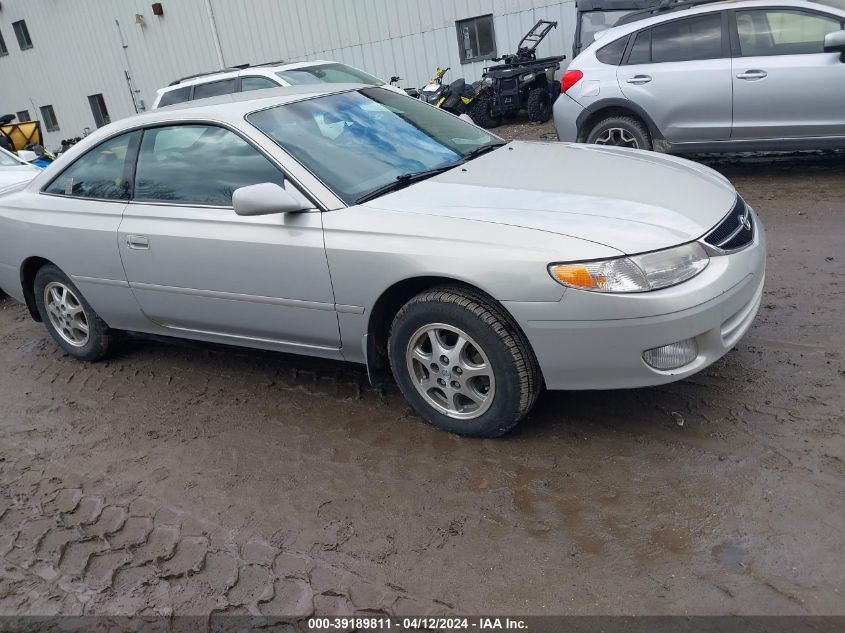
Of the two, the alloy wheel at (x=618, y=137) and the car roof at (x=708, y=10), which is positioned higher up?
the car roof at (x=708, y=10)

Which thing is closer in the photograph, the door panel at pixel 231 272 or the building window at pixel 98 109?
the door panel at pixel 231 272

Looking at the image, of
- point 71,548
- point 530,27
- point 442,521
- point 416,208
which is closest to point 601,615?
point 442,521

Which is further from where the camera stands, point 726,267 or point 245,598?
point 726,267

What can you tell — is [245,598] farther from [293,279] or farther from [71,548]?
[293,279]

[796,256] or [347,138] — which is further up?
[347,138]

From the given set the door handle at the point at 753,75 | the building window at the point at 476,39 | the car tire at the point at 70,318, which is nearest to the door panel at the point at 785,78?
the door handle at the point at 753,75

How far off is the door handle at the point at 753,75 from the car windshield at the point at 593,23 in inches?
212

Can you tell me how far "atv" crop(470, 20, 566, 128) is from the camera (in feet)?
43.0

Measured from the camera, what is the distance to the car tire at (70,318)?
499 cm

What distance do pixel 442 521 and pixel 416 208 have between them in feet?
4.62

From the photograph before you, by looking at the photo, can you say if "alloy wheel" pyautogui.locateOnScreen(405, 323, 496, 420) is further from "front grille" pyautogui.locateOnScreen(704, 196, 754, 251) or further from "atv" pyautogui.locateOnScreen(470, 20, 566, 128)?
"atv" pyautogui.locateOnScreen(470, 20, 566, 128)

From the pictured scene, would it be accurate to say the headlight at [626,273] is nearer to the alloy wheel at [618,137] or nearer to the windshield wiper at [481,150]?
the windshield wiper at [481,150]

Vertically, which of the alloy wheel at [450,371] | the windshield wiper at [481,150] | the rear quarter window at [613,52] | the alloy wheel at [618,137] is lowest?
the alloy wheel at [618,137]

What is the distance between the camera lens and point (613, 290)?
3049 mm
